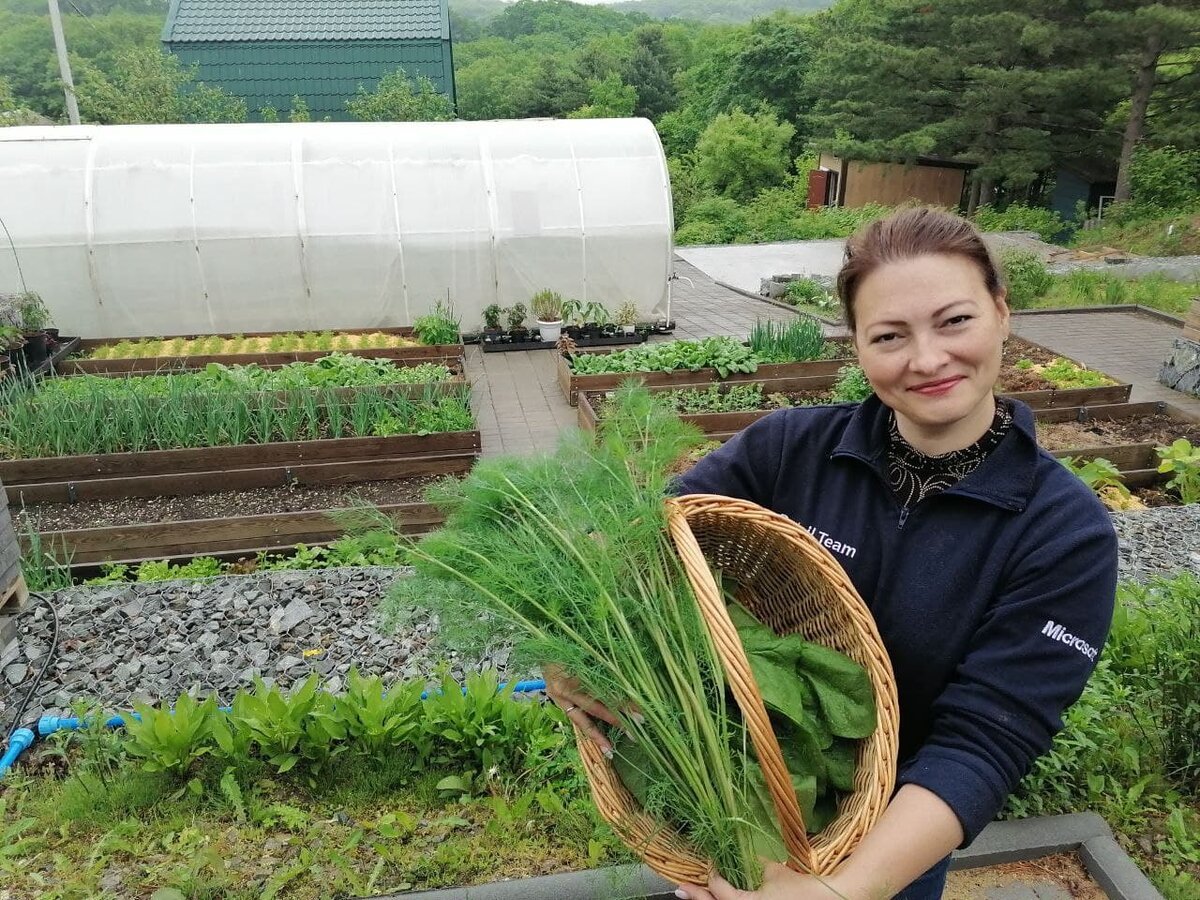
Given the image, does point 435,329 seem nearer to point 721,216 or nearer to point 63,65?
point 63,65

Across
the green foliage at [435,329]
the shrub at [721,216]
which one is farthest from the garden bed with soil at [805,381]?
the shrub at [721,216]

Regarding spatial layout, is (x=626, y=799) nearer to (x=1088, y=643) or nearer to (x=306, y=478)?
(x=1088, y=643)

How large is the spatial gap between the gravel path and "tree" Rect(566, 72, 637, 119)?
37718 millimetres

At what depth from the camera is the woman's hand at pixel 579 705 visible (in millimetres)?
1351

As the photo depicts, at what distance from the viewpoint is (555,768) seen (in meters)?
2.69

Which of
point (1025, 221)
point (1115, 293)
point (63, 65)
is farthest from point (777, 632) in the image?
point (1025, 221)

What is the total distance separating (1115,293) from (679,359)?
776cm

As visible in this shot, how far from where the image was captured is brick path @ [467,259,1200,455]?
7.19 metres

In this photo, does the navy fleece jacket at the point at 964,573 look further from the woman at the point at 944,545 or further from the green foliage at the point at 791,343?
the green foliage at the point at 791,343

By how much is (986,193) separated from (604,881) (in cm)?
2248

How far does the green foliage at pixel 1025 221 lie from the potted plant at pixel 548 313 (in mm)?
12982

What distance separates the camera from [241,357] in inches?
304

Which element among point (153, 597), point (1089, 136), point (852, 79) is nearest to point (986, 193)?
point (1089, 136)

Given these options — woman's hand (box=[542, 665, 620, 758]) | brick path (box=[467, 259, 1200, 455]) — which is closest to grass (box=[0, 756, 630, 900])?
woman's hand (box=[542, 665, 620, 758])
